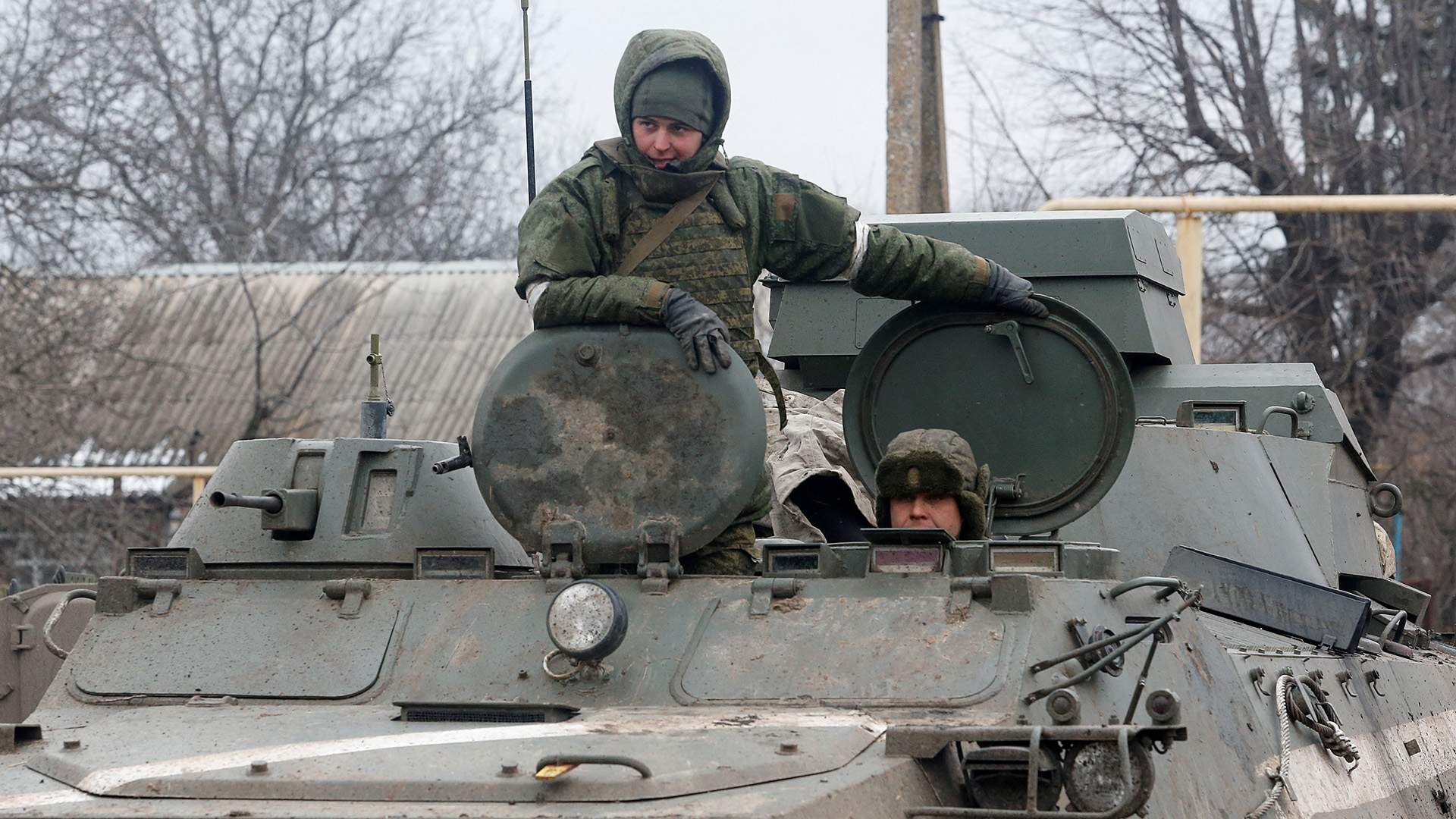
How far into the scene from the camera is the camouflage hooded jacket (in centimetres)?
588

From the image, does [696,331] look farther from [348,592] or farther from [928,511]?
[348,592]

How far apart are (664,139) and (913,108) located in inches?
363

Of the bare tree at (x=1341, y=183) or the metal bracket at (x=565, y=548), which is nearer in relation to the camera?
the metal bracket at (x=565, y=548)

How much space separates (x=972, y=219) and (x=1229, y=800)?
13.6 feet

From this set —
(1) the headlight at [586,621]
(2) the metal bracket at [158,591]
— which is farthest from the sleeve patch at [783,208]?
(2) the metal bracket at [158,591]

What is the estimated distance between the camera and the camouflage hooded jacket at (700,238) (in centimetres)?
588

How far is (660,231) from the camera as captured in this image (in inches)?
239

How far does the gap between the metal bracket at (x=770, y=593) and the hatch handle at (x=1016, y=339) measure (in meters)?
1.44

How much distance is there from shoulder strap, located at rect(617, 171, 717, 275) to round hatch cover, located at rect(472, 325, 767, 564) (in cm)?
35

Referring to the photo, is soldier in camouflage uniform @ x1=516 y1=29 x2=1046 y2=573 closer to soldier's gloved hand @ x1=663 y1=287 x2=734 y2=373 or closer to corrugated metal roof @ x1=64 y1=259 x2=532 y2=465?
soldier's gloved hand @ x1=663 y1=287 x2=734 y2=373

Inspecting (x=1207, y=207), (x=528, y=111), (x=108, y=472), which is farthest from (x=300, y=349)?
(x=528, y=111)

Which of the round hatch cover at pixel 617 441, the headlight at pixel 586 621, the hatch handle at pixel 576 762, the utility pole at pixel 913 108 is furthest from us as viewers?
the utility pole at pixel 913 108

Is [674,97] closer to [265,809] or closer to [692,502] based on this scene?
[692,502]

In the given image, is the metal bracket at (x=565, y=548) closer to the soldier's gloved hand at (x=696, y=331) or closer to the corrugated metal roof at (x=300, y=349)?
the soldier's gloved hand at (x=696, y=331)
